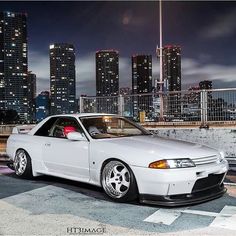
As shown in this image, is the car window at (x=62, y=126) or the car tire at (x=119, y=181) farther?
the car window at (x=62, y=126)

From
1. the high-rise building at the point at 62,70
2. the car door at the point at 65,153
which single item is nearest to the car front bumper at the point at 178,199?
the car door at the point at 65,153

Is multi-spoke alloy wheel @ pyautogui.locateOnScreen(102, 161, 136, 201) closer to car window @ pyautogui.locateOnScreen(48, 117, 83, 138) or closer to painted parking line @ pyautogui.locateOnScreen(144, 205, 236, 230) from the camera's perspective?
painted parking line @ pyautogui.locateOnScreen(144, 205, 236, 230)

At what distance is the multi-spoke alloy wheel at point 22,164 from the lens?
25.2 ft

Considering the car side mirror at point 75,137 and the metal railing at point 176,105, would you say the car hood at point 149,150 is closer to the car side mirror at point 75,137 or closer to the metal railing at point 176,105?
the car side mirror at point 75,137

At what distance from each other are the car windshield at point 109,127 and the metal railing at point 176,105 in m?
3.60

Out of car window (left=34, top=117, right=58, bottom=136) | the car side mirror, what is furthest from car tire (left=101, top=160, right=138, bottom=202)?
car window (left=34, top=117, right=58, bottom=136)

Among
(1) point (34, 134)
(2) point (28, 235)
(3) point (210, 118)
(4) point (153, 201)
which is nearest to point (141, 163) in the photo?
(4) point (153, 201)

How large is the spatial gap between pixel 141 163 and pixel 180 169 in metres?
0.55

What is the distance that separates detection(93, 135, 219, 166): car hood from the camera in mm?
5492

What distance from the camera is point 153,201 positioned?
17.7 feet

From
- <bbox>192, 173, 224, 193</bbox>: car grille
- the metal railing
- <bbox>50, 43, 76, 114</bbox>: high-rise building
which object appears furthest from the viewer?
<bbox>50, 43, 76, 114</bbox>: high-rise building

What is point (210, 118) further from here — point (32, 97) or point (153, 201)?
point (32, 97)

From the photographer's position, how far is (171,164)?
5332 mm

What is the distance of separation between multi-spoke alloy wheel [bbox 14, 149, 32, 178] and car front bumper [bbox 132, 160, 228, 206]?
2883mm
